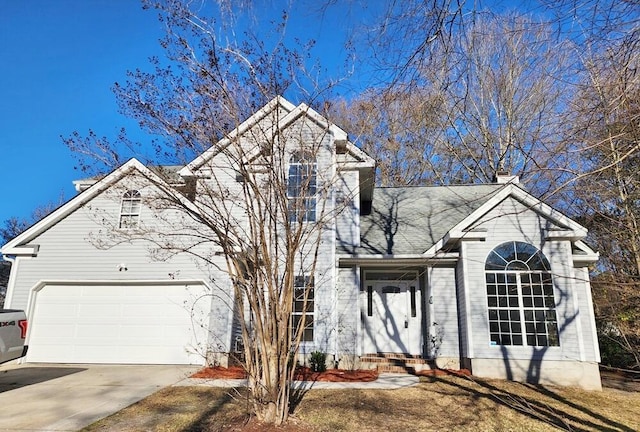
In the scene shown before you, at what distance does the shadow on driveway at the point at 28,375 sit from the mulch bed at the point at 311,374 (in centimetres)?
315

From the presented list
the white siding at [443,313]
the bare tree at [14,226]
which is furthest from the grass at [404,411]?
the bare tree at [14,226]

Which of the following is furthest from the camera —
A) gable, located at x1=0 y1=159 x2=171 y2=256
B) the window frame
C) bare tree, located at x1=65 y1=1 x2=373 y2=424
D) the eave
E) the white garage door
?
Result: the window frame

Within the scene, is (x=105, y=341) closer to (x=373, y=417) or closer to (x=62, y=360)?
(x=62, y=360)

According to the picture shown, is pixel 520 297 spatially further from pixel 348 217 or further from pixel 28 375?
pixel 28 375

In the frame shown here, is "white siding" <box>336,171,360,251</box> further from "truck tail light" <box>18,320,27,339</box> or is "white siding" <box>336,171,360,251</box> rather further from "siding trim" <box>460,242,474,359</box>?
"truck tail light" <box>18,320,27,339</box>

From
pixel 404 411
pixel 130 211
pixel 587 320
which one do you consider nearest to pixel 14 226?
pixel 130 211

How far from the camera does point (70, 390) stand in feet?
25.0

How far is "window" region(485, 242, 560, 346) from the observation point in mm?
9370

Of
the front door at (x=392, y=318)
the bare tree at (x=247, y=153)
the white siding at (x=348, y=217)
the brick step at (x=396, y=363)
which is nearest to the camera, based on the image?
the bare tree at (x=247, y=153)

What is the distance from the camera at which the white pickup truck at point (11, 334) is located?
7641mm

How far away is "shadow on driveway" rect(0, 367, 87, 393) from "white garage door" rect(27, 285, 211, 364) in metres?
0.82

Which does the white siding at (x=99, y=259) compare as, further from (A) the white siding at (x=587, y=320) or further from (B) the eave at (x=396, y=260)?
(A) the white siding at (x=587, y=320)

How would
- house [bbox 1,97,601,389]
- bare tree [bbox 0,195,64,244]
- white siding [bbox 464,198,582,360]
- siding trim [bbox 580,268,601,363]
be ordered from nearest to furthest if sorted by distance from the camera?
white siding [bbox 464,198,582,360]
siding trim [bbox 580,268,601,363]
house [bbox 1,97,601,389]
bare tree [bbox 0,195,64,244]

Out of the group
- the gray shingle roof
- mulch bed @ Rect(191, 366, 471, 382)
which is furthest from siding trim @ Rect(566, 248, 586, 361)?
the gray shingle roof
